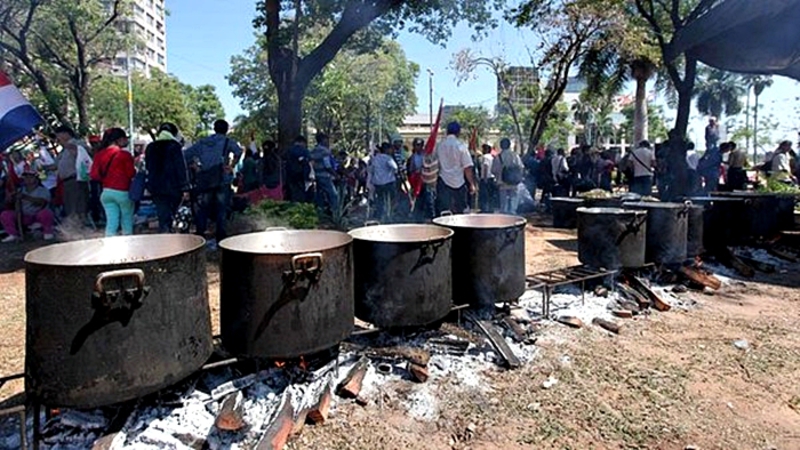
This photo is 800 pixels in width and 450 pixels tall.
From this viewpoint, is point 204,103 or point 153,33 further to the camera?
point 153,33

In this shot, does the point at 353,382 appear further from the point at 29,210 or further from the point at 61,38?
Result: the point at 61,38

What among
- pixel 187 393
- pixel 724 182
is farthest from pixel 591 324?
pixel 724 182

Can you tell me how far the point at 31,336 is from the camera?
2496 millimetres

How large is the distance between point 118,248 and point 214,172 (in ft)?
12.3

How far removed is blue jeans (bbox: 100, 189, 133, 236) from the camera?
20.8 ft

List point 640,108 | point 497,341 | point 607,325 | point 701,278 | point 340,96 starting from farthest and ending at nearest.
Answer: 1. point 340,96
2. point 640,108
3. point 701,278
4. point 607,325
5. point 497,341

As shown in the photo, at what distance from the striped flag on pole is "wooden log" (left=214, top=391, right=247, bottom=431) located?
391cm

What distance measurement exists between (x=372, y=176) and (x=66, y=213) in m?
5.63

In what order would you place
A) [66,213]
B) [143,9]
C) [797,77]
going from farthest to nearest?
[143,9] → [66,213] → [797,77]

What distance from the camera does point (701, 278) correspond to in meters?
→ 6.27

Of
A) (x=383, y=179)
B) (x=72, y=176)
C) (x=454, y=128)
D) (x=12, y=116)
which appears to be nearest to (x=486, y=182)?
(x=383, y=179)

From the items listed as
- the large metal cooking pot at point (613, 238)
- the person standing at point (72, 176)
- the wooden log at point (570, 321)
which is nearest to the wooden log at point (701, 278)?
the large metal cooking pot at point (613, 238)

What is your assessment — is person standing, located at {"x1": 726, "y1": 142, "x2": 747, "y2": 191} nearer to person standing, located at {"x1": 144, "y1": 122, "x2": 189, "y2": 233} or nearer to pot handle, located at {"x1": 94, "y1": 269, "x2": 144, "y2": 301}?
person standing, located at {"x1": 144, "y1": 122, "x2": 189, "y2": 233}

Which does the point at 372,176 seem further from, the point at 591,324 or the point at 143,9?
the point at 143,9
